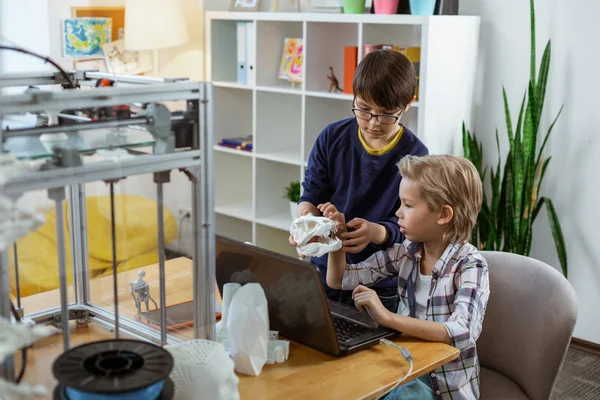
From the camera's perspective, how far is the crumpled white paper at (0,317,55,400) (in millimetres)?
950

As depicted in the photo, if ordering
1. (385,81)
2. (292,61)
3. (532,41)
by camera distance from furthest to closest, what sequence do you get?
(292,61) < (532,41) < (385,81)

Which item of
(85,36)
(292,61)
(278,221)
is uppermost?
(85,36)

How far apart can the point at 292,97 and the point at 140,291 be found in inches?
118

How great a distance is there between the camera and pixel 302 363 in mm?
1524

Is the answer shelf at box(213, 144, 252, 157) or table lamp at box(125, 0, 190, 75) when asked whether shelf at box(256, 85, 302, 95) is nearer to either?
shelf at box(213, 144, 252, 157)

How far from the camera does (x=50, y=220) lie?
1.16 metres

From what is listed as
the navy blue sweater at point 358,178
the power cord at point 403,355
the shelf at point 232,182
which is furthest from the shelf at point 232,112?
the power cord at point 403,355

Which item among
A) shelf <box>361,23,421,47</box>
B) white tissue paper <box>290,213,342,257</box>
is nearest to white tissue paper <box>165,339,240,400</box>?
white tissue paper <box>290,213,342,257</box>

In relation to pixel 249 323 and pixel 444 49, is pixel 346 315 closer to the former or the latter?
pixel 249 323

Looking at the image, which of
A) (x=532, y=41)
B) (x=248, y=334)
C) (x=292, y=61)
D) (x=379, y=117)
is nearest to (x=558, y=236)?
(x=532, y=41)

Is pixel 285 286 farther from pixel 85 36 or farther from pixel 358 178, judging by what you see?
pixel 85 36

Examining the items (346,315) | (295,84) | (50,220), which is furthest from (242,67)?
(50,220)

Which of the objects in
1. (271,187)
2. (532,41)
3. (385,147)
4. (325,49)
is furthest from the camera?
(271,187)

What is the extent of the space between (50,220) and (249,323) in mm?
460
